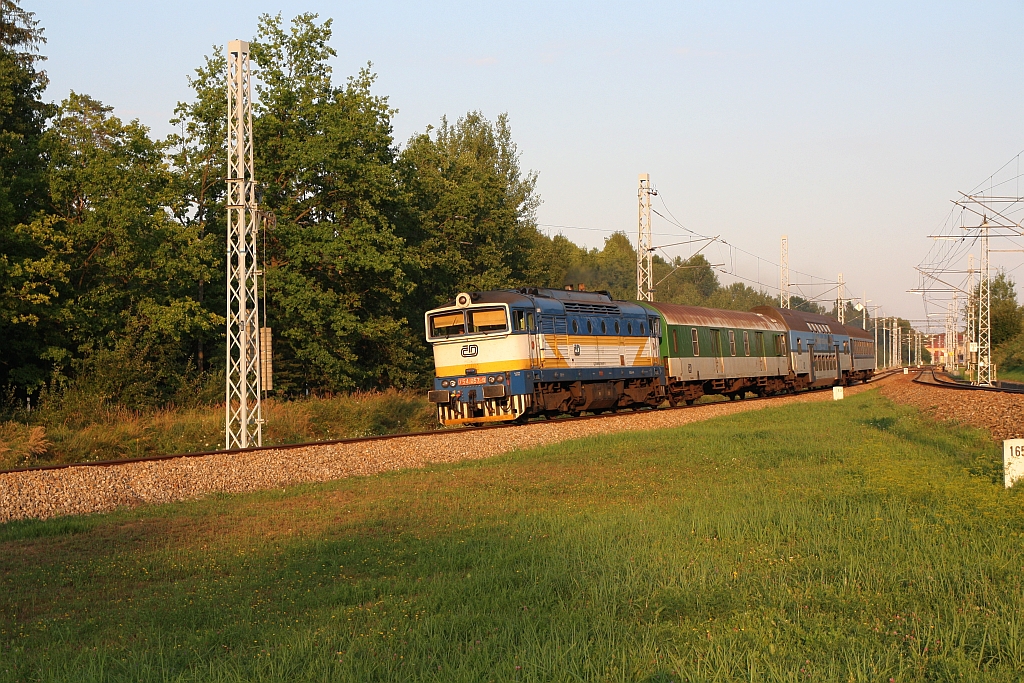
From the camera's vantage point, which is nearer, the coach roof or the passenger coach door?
the coach roof

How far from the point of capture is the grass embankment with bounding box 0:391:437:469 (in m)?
21.3

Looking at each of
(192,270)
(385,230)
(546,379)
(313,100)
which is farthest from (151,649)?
(313,100)

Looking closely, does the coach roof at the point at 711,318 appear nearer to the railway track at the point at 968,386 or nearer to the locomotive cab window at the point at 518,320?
the railway track at the point at 968,386

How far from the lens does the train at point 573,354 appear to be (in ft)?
86.9

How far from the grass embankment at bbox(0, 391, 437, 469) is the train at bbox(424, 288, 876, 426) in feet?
9.75

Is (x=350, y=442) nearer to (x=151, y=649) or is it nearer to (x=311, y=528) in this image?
(x=311, y=528)

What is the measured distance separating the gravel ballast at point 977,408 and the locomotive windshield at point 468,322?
40.6 feet

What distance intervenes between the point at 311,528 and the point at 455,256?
35997 mm

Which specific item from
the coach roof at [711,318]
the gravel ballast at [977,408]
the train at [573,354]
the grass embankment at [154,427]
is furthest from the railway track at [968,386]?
the grass embankment at [154,427]

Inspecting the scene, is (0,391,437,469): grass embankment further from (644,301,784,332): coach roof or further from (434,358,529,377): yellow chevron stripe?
(644,301,784,332): coach roof

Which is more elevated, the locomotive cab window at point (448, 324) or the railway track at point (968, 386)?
the locomotive cab window at point (448, 324)

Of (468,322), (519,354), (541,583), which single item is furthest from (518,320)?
(541,583)

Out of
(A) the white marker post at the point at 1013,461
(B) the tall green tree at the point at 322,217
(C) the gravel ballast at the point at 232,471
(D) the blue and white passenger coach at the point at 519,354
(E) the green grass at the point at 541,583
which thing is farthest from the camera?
(B) the tall green tree at the point at 322,217

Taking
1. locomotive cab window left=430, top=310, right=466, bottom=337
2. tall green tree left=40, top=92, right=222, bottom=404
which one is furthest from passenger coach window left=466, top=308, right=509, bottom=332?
tall green tree left=40, top=92, right=222, bottom=404
